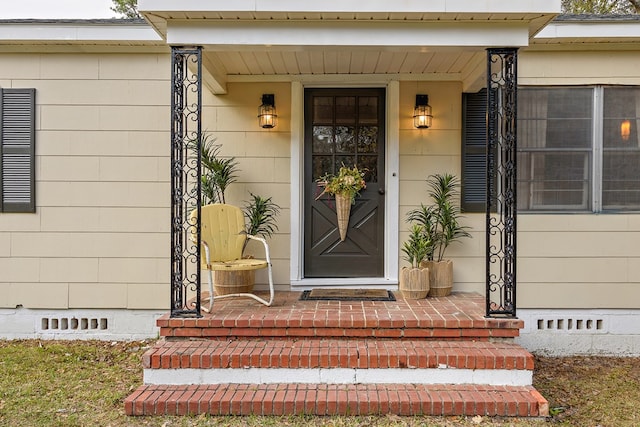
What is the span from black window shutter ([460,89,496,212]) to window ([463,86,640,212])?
0.35m

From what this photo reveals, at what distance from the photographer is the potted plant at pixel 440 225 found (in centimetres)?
395

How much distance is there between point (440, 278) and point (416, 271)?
294mm

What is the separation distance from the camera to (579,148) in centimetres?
413

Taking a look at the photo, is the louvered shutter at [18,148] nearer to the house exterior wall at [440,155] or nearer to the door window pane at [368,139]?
the door window pane at [368,139]

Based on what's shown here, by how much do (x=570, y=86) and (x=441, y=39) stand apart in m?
1.80

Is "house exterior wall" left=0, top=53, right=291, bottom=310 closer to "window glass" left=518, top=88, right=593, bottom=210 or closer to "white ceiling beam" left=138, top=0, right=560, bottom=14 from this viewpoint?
"white ceiling beam" left=138, top=0, right=560, bottom=14

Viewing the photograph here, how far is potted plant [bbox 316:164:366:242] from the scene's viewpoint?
13.4 feet

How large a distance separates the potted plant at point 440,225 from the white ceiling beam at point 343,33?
1.35 metres

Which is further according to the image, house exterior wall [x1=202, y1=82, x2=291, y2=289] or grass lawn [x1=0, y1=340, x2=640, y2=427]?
house exterior wall [x1=202, y1=82, x2=291, y2=289]

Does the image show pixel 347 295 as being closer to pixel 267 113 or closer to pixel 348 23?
pixel 267 113

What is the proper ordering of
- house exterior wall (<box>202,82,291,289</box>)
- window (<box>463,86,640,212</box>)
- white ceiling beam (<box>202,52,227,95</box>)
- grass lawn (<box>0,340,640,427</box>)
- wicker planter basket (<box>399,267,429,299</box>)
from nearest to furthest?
grass lawn (<box>0,340,640,427</box>) → white ceiling beam (<box>202,52,227,95</box>) → wicker planter basket (<box>399,267,429,299</box>) → window (<box>463,86,640,212</box>) → house exterior wall (<box>202,82,291,289</box>)

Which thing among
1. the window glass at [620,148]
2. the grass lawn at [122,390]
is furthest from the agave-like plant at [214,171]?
the window glass at [620,148]

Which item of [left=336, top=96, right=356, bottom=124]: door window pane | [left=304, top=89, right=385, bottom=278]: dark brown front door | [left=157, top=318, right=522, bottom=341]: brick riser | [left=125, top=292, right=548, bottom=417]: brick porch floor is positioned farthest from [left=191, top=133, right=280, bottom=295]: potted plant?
[left=336, top=96, right=356, bottom=124]: door window pane

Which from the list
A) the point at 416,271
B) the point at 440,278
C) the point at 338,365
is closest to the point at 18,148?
the point at 338,365
